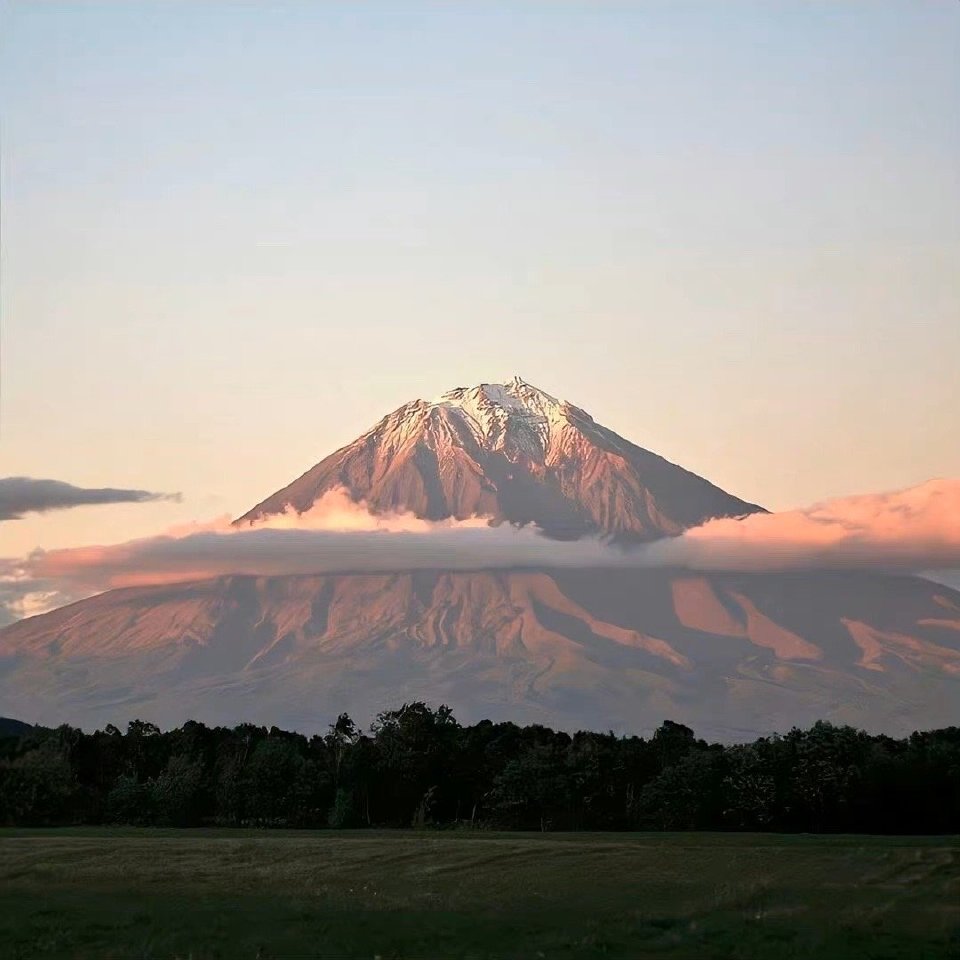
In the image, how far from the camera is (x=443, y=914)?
48250 mm

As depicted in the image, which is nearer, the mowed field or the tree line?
the mowed field

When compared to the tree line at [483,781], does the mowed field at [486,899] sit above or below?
below

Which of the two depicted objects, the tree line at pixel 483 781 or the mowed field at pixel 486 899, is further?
the tree line at pixel 483 781

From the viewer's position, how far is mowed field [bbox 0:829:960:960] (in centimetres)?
4331

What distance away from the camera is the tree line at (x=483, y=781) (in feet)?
325

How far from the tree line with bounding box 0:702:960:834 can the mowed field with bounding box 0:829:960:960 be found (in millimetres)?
27998

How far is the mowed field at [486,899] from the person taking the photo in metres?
43.3

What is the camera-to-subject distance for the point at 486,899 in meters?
51.6

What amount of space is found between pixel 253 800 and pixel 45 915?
60.7 m

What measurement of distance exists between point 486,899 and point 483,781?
65052 mm

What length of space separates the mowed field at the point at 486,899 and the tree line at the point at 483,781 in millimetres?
27998

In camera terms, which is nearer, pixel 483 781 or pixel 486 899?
pixel 486 899

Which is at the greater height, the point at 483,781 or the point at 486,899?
the point at 483,781

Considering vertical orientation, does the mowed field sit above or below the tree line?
below
